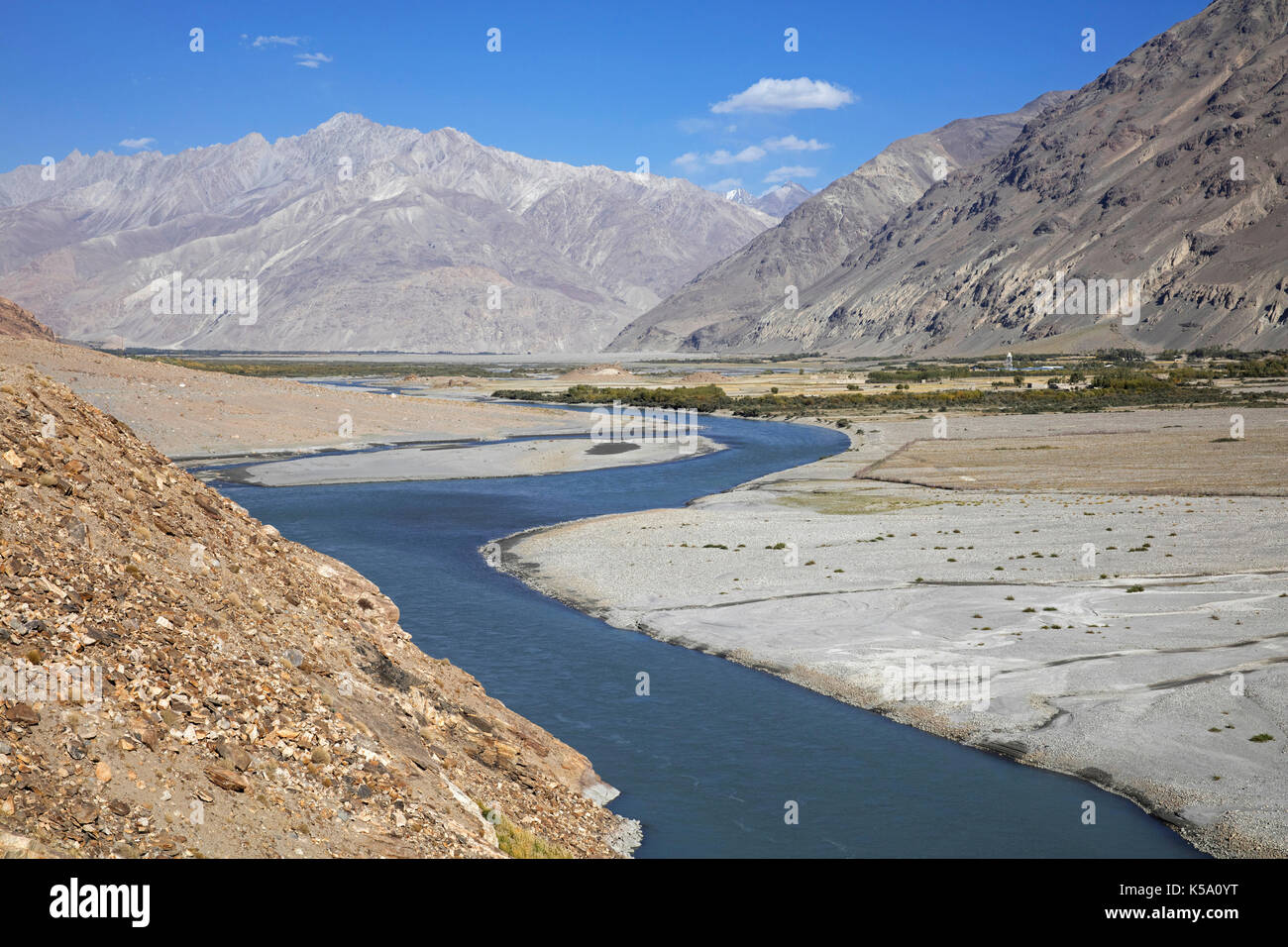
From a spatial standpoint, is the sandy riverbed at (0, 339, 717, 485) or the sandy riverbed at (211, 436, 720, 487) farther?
the sandy riverbed at (0, 339, 717, 485)

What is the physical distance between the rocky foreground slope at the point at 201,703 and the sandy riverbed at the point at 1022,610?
8727 millimetres

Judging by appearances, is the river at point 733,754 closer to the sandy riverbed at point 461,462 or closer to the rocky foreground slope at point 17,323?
the sandy riverbed at point 461,462

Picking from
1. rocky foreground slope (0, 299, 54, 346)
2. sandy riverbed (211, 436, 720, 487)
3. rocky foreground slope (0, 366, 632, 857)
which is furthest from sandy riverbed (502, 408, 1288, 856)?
rocky foreground slope (0, 299, 54, 346)

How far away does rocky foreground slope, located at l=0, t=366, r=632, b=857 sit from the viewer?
31.8 feet

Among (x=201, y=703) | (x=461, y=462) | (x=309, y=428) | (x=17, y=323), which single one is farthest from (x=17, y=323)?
(x=201, y=703)

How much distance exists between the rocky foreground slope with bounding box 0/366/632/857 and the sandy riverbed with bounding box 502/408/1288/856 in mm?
8727

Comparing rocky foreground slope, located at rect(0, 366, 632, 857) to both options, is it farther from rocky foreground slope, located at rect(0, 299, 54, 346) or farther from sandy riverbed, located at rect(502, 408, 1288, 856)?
rocky foreground slope, located at rect(0, 299, 54, 346)

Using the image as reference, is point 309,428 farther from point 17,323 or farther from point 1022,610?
point 1022,610

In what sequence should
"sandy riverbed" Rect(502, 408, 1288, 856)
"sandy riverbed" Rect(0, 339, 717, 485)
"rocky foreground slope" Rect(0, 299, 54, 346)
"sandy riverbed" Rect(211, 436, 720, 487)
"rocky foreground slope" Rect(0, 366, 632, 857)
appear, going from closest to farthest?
"rocky foreground slope" Rect(0, 366, 632, 857), "sandy riverbed" Rect(502, 408, 1288, 856), "sandy riverbed" Rect(211, 436, 720, 487), "sandy riverbed" Rect(0, 339, 717, 485), "rocky foreground slope" Rect(0, 299, 54, 346)

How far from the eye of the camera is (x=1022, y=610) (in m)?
25.9

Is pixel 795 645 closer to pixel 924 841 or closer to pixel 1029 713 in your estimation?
pixel 1029 713

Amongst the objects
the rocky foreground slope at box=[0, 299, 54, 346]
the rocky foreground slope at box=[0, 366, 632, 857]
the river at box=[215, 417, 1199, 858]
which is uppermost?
the rocky foreground slope at box=[0, 299, 54, 346]
